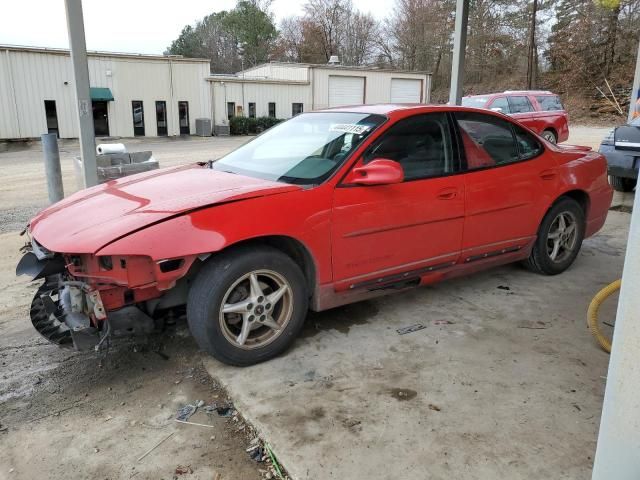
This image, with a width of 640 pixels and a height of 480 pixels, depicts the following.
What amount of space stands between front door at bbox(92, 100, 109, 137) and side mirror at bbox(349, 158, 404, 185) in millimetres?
28606

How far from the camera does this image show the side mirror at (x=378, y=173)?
337 centimetres

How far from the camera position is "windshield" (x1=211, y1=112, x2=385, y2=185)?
3.55m

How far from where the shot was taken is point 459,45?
8016mm

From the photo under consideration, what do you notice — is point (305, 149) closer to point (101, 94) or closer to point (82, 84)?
point (82, 84)

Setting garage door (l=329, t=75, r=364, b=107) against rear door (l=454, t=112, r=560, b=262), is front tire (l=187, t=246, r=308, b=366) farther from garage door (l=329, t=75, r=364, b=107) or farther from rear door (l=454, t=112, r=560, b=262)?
garage door (l=329, t=75, r=364, b=107)

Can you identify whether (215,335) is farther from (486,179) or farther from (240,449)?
(486,179)

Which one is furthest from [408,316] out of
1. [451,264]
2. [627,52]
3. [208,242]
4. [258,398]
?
[627,52]

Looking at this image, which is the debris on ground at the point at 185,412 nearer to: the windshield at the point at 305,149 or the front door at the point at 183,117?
the windshield at the point at 305,149

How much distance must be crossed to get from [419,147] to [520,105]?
40.9ft

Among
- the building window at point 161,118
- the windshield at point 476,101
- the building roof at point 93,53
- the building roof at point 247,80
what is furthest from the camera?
the building roof at point 247,80

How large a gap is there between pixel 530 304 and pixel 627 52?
3601cm

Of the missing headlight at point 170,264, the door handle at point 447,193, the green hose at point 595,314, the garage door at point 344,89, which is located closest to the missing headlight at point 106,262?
the missing headlight at point 170,264

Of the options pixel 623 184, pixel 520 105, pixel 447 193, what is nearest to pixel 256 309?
pixel 447 193

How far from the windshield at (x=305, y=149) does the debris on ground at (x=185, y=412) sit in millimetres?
1530
